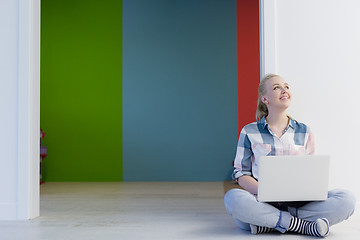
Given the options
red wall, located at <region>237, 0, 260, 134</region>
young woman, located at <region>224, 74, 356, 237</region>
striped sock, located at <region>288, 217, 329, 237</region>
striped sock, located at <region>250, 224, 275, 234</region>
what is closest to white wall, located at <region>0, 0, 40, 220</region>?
young woman, located at <region>224, 74, 356, 237</region>

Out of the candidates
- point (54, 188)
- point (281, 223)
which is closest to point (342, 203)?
point (281, 223)

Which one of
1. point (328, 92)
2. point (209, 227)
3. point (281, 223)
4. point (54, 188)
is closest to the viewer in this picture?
point (281, 223)

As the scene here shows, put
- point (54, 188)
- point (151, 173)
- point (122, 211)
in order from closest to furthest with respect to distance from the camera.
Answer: point (122, 211), point (54, 188), point (151, 173)

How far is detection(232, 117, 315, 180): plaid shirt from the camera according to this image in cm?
221

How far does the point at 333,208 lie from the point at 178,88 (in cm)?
307

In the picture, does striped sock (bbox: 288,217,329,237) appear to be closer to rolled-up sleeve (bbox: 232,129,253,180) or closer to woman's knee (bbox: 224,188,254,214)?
woman's knee (bbox: 224,188,254,214)

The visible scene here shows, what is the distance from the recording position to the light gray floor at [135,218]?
2.07m

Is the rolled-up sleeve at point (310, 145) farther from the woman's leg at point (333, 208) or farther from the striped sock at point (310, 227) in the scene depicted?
the striped sock at point (310, 227)

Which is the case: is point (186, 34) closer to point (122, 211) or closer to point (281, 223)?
point (122, 211)

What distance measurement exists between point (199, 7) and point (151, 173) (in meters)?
1.87

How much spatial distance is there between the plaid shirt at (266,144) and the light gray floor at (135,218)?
32 centimetres

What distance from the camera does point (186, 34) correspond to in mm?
4949

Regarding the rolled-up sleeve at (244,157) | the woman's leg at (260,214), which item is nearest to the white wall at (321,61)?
the rolled-up sleeve at (244,157)

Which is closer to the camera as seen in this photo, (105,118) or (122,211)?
(122,211)
